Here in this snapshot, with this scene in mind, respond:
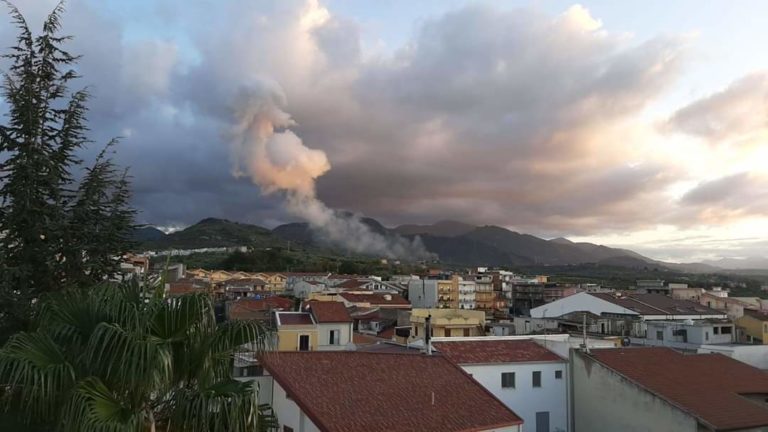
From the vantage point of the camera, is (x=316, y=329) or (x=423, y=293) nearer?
(x=316, y=329)

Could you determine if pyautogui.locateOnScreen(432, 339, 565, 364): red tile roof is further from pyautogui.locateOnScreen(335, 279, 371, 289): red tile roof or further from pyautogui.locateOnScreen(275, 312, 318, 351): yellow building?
pyautogui.locateOnScreen(335, 279, 371, 289): red tile roof

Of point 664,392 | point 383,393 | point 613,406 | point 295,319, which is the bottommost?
point 613,406

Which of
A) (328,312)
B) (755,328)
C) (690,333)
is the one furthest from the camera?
(755,328)

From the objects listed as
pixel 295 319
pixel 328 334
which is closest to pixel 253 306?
pixel 295 319

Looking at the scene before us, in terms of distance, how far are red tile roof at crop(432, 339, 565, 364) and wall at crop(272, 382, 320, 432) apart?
1227 cm

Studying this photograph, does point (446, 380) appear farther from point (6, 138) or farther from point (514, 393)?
point (6, 138)

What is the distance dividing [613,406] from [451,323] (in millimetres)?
24395

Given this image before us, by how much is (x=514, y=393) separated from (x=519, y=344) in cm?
315

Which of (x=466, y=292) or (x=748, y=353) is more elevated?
(x=466, y=292)

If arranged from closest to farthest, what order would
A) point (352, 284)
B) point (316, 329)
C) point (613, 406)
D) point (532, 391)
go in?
point (613, 406)
point (532, 391)
point (316, 329)
point (352, 284)

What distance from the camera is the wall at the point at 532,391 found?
93.6ft

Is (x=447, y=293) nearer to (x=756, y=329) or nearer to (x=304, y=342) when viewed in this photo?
(x=756, y=329)

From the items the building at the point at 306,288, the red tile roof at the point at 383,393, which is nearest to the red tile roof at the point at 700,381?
the red tile roof at the point at 383,393

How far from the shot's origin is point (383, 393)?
60.7 ft
